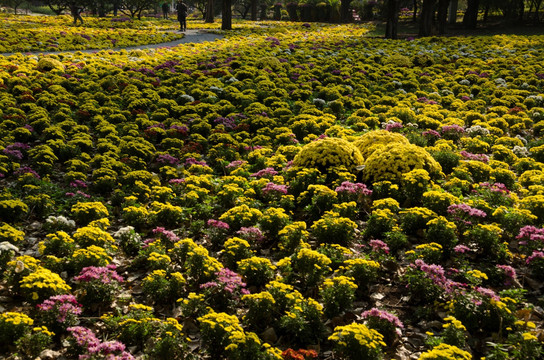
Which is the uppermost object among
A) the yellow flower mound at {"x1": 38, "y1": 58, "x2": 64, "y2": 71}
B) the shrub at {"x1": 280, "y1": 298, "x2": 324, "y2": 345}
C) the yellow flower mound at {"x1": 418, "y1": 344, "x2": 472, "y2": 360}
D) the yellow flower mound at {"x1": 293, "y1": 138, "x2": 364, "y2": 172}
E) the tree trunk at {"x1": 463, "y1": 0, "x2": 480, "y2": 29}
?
the tree trunk at {"x1": 463, "y1": 0, "x2": 480, "y2": 29}

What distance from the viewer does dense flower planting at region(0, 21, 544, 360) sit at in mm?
5211

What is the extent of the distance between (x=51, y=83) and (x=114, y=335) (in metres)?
12.8

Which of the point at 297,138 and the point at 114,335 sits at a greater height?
the point at 297,138

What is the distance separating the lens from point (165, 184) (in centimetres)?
964

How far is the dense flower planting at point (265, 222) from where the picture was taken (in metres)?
5.21

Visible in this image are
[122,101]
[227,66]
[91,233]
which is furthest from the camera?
[227,66]

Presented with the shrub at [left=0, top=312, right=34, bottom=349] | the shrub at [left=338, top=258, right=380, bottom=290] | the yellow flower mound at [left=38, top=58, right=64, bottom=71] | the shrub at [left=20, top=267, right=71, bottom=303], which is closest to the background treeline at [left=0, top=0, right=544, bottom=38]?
the yellow flower mound at [left=38, top=58, right=64, bottom=71]

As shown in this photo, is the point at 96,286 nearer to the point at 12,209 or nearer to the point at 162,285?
Result: the point at 162,285

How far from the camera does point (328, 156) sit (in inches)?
362

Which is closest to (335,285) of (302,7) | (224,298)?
(224,298)

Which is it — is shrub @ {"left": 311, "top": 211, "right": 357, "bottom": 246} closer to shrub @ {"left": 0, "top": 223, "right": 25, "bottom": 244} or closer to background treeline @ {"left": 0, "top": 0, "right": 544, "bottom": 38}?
shrub @ {"left": 0, "top": 223, "right": 25, "bottom": 244}

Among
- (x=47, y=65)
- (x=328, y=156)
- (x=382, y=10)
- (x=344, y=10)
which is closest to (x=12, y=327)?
(x=328, y=156)

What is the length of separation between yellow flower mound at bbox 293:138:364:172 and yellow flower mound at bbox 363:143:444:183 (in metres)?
0.38

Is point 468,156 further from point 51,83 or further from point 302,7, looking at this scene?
point 302,7
